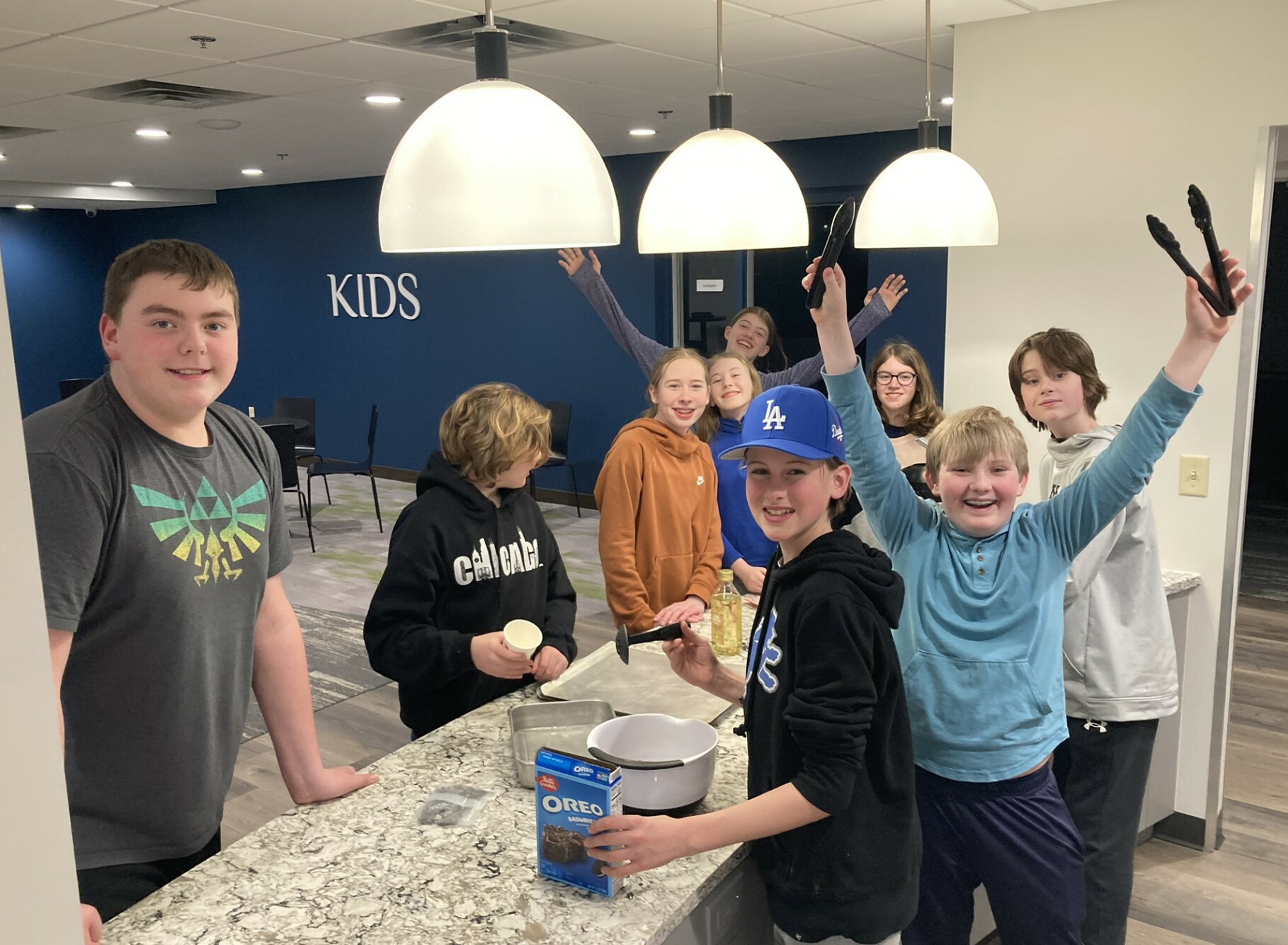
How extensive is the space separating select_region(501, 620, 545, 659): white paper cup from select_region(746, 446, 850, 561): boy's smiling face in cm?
56

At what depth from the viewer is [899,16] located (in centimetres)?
317

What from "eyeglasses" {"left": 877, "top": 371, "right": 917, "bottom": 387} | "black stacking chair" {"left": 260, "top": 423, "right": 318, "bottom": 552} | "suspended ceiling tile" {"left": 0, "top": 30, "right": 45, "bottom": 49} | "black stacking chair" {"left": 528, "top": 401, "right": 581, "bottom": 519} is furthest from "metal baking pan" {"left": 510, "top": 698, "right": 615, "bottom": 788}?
"black stacking chair" {"left": 528, "top": 401, "right": 581, "bottom": 519}

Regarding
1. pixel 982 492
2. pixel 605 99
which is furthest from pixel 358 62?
pixel 982 492

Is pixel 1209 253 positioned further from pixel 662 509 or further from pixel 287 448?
pixel 287 448

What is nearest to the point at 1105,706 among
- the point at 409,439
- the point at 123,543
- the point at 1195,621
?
the point at 1195,621

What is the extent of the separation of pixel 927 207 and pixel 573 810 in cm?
148

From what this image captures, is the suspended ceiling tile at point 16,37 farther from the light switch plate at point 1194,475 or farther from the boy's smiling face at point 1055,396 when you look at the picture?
the light switch plate at point 1194,475

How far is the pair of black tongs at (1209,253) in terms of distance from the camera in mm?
1391

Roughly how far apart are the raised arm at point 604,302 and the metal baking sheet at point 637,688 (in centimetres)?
148

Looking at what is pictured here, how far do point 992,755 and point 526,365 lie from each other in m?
7.11

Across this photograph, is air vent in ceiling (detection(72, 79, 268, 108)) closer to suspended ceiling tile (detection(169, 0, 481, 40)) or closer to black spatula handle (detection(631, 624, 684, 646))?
suspended ceiling tile (detection(169, 0, 481, 40))

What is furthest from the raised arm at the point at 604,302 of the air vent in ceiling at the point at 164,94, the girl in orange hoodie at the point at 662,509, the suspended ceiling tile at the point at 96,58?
the air vent in ceiling at the point at 164,94

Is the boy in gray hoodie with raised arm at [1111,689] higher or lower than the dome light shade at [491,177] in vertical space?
lower

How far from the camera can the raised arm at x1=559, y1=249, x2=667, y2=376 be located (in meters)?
3.45
